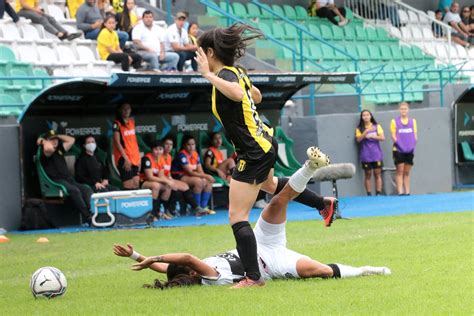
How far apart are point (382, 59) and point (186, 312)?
79.1ft

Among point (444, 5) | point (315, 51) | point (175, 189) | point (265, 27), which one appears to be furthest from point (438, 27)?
point (175, 189)

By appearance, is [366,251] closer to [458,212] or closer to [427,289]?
[427,289]

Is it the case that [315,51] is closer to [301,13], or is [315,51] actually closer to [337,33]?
[337,33]

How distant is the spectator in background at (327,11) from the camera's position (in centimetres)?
3169

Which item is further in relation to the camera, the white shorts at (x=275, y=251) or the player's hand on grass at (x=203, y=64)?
the white shorts at (x=275, y=251)

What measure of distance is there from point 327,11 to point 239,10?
11.7 feet

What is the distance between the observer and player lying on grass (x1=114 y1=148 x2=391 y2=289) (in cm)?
943

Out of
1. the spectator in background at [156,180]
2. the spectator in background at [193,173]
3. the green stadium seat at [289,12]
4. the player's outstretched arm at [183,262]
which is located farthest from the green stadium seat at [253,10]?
the player's outstretched arm at [183,262]

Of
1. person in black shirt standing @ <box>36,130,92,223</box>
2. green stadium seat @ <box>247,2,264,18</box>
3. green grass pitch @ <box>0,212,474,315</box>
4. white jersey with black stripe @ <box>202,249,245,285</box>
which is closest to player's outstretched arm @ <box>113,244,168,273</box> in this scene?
green grass pitch @ <box>0,212,474,315</box>

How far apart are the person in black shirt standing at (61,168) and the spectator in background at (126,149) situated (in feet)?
3.39

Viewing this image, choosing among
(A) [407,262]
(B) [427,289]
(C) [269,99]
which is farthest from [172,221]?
(B) [427,289]

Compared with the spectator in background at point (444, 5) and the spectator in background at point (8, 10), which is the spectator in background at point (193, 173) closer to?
the spectator in background at point (8, 10)

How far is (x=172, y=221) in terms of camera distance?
64.9 feet

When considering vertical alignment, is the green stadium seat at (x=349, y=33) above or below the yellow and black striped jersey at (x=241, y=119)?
above
